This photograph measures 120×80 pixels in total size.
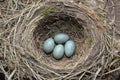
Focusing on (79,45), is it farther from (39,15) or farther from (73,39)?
(39,15)

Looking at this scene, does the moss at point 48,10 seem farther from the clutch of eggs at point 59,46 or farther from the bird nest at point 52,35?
the clutch of eggs at point 59,46

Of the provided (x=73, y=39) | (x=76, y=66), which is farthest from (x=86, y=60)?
(x=73, y=39)

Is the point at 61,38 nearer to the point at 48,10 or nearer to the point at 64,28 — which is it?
the point at 64,28

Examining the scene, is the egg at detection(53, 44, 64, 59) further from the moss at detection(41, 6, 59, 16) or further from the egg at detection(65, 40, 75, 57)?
the moss at detection(41, 6, 59, 16)

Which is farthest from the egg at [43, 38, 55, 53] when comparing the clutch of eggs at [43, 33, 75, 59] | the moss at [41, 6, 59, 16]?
the moss at [41, 6, 59, 16]

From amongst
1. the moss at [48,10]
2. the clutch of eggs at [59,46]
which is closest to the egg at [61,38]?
the clutch of eggs at [59,46]

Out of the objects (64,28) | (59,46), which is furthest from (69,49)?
(64,28)
